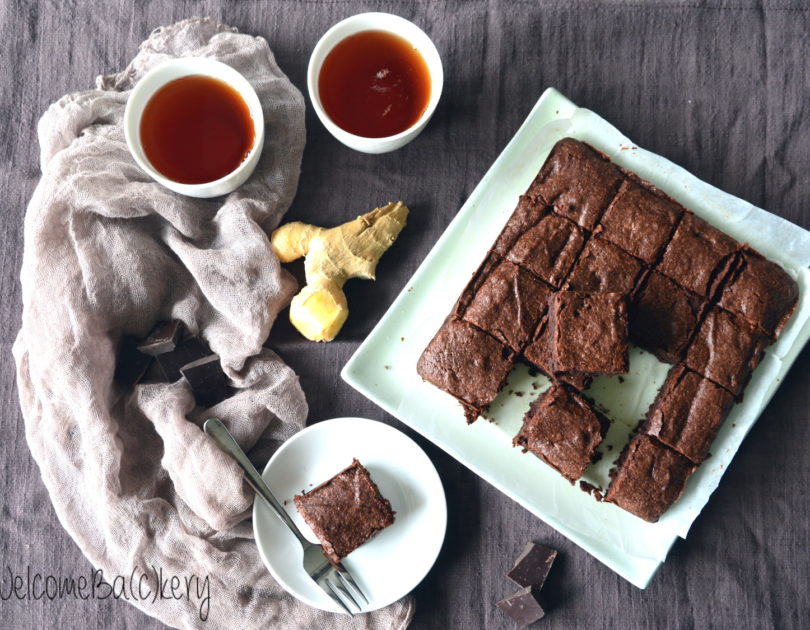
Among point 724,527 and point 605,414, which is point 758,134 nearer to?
point 605,414

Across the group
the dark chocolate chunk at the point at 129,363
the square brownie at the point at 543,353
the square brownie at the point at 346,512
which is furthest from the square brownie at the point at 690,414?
the dark chocolate chunk at the point at 129,363

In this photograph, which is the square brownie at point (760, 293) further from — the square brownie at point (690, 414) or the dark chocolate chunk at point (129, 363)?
the dark chocolate chunk at point (129, 363)

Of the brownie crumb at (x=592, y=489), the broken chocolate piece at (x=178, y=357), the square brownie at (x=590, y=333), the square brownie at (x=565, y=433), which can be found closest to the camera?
the square brownie at (x=590, y=333)

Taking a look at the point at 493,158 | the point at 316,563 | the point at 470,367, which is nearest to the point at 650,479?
the point at 470,367

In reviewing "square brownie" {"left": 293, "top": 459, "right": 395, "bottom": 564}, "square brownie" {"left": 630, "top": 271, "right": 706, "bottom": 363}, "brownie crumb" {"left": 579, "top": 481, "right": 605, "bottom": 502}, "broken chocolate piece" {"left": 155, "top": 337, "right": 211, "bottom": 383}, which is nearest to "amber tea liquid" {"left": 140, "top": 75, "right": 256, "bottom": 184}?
"broken chocolate piece" {"left": 155, "top": 337, "right": 211, "bottom": 383}

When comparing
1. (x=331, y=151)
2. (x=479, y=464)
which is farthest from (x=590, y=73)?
(x=479, y=464)

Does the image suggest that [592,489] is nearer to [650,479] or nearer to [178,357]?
[650,479]
